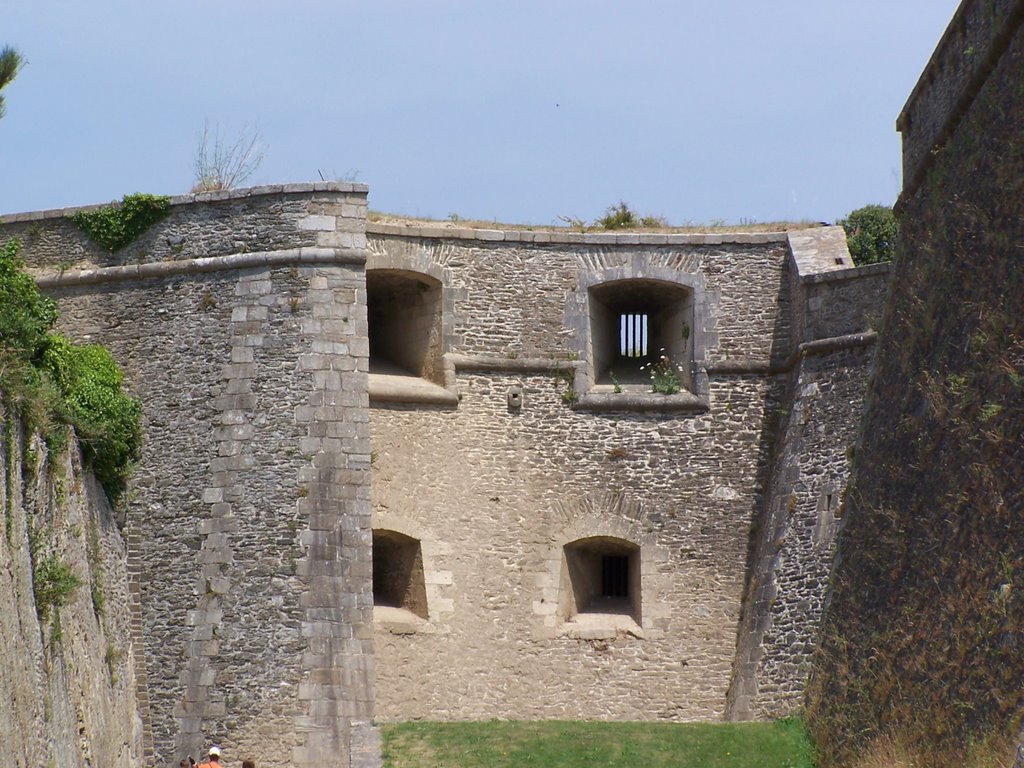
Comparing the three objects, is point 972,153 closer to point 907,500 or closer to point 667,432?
point 907,500

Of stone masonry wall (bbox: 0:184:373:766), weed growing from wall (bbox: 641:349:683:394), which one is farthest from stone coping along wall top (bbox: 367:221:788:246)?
stone masonry wall (bbox: 0:184:373:766)

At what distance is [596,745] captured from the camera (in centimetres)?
1702

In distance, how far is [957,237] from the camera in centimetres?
1493

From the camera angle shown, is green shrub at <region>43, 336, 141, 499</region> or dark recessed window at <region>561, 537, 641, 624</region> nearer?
green shrub at <region>43, 336, 141, 499</region>

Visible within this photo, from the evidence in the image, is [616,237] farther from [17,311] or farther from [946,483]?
[946,483]

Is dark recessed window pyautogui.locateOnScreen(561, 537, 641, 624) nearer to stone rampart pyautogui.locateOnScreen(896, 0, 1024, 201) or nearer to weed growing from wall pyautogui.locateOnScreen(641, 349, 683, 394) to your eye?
weed growing from wall pyautogui.locateOnScreen(641, 349, 683, 394)

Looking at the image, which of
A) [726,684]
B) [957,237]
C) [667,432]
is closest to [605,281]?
[667,432]

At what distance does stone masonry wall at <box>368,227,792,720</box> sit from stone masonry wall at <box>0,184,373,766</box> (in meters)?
1.43

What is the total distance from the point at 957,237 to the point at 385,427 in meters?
7.98

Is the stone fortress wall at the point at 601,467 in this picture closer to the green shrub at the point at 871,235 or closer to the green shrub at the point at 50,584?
the green shrub at the point at 871,235

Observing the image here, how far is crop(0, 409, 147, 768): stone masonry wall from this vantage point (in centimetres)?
1377

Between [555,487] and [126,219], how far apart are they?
599 cm

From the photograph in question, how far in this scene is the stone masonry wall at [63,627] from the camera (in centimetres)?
1377

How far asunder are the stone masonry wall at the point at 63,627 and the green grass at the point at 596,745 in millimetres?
2810
